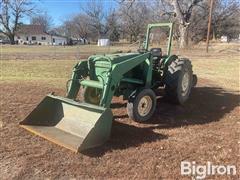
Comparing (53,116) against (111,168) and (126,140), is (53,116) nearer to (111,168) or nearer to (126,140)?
(126,140)

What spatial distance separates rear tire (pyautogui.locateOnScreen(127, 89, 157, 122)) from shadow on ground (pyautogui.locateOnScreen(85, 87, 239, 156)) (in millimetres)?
161

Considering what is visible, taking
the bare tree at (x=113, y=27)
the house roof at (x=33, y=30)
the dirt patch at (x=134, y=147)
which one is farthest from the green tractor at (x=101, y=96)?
the house roof at (x=33, y=30)

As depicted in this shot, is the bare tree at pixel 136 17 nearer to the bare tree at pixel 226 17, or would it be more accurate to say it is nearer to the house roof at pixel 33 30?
the bare tree at pixel 226 17

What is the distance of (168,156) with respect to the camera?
→ 15.2ft

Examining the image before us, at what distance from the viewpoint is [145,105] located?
6168mm

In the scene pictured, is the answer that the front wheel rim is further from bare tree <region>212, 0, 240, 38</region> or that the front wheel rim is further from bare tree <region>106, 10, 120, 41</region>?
bare tree <region>106, 10, 120, 41</region>

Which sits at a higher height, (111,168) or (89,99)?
(89,99)

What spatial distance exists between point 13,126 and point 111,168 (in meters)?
2.33

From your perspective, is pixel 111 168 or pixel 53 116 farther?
pixel 53 116

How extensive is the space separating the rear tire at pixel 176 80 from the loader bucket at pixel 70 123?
2254 mm

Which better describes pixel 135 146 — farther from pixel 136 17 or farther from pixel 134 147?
pixel 136 17

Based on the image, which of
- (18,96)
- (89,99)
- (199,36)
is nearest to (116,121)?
(89,99)

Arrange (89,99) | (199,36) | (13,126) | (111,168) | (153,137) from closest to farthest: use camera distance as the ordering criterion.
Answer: (111,168) → (153,137) → (13,126) → (89,99) → (199,36)

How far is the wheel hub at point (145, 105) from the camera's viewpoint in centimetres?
602
